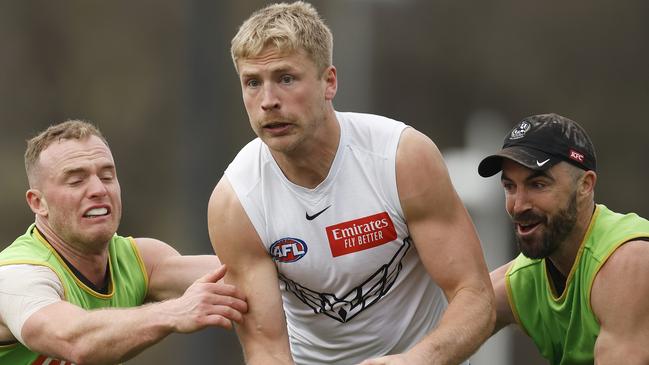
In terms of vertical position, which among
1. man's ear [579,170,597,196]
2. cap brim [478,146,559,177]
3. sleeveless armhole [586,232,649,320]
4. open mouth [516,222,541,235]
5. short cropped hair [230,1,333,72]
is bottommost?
sleeveless armhole [586,232,649,320]

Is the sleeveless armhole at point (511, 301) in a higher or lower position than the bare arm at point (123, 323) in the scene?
lower

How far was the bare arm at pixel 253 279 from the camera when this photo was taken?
598 centimetres

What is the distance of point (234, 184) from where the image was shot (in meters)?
6.04

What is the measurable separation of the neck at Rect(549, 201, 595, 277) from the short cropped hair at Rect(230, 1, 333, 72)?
131 cm

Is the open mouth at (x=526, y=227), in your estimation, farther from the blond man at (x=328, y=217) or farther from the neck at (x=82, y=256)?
the neck at (x=82, y=256)

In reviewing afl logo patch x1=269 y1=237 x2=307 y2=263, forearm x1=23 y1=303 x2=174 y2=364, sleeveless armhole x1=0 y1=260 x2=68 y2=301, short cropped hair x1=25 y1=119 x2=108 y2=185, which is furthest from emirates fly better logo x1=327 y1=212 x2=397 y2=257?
short cropped hair x1=25 y1=119 x2=108 y2=185

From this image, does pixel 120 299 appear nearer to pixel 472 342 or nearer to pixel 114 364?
pixel 114 364

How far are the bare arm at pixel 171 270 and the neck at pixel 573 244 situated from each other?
164 centimetres

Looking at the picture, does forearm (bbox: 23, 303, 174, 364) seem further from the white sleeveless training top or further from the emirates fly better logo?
the emirates fly better logo

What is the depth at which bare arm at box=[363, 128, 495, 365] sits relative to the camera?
19.2 ft

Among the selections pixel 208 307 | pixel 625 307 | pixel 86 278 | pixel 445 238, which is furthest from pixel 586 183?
pixel 86 278

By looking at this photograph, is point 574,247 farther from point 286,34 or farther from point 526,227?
point 286,34

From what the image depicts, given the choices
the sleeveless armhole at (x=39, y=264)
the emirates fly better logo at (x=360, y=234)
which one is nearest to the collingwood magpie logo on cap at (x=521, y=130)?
the emirates fly better logo at (x=360, y=234)

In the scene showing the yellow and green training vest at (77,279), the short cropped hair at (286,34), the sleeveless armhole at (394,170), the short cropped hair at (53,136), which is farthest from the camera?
the short cropped hair at (53,136)
